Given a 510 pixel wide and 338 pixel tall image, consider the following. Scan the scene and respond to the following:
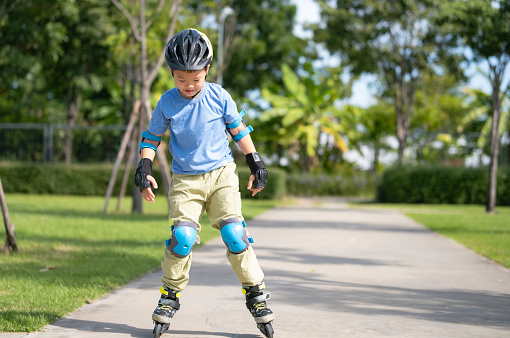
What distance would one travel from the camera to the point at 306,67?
29.1 meters

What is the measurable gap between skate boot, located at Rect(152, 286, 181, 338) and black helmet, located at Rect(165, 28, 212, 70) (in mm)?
1333

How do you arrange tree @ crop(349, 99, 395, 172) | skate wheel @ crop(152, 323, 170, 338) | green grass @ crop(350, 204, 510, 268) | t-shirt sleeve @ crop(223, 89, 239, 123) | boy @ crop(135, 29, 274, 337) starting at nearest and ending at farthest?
1. skate wheel @ crop(152, 323, 170, 338)
2. boy @ crop(135, 29, 274, 337)
3. t-shirt sleeve @ crop(223, 89, 239, 123)
4. green grass @ crop(350, 204, 510, 268)
5. tree @ crop(349, 99, 395, 172)

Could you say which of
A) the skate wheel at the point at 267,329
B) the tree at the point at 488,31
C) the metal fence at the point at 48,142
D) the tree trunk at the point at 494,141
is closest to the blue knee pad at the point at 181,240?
the skate wheel at the point at 267,329

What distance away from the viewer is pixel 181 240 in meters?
4.02

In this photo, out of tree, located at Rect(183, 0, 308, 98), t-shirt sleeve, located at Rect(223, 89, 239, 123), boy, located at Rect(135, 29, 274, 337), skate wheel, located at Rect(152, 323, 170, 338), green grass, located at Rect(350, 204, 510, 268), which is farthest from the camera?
tree, located at Rect(183, 0, 308, 98)

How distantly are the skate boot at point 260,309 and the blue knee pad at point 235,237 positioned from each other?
0.25 meters

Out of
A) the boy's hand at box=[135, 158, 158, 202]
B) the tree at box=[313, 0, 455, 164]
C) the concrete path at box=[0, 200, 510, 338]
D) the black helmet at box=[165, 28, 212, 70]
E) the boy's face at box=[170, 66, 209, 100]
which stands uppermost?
the tree at box=[313, 0, 455, 164]

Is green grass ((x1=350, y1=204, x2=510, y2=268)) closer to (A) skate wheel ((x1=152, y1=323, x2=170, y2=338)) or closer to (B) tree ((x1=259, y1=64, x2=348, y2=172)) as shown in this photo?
(A) skate wheel ((x1=152, y1=323, x2=170, y2=338))

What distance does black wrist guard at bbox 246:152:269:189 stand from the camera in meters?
4.24

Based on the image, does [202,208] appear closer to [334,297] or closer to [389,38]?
[334,297]

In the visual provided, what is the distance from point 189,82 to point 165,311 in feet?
4.46

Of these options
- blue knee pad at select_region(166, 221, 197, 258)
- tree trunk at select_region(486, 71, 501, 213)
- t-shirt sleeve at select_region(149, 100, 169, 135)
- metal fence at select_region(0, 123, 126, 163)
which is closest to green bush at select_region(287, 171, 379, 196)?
metal fence at select_region(0, 123, 126, 163)

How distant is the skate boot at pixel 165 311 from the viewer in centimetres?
400

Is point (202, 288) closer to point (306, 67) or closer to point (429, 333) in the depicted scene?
point (429, 333)
